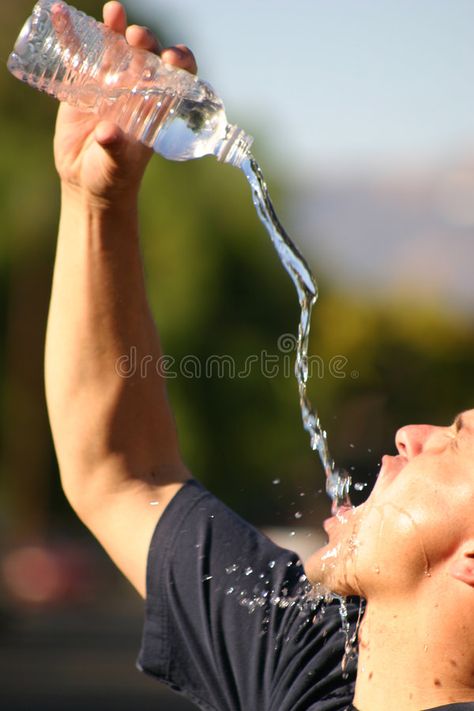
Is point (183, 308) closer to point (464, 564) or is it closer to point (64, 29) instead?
point (64, 29)

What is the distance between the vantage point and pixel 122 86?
2.65 m

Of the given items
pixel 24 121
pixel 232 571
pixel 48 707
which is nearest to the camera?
pixel 232 571

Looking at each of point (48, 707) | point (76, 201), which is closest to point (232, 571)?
point (76, 201)

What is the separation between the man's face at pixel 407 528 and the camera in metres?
2.26

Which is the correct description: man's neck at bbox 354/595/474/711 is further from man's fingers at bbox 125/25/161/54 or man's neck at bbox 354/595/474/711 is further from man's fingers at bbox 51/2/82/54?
man's fingers at bbox 51/2/82/54

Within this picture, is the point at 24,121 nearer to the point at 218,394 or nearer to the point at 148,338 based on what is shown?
the point at 218,394

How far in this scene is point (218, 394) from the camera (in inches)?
885

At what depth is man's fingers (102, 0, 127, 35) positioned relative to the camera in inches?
97.9

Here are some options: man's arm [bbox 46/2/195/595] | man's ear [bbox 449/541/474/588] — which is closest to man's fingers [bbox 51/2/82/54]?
man's arm [bbox 46/2/195/595]

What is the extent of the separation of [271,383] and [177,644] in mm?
19146

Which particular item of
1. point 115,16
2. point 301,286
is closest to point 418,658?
point 301,286

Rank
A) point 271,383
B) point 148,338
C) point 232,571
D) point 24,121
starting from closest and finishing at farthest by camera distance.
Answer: point 232,571 → point 148,338 → point 271,383 → point 24,121

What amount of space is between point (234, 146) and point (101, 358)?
588 mm

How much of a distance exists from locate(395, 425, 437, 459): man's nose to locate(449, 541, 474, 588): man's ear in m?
0.25
